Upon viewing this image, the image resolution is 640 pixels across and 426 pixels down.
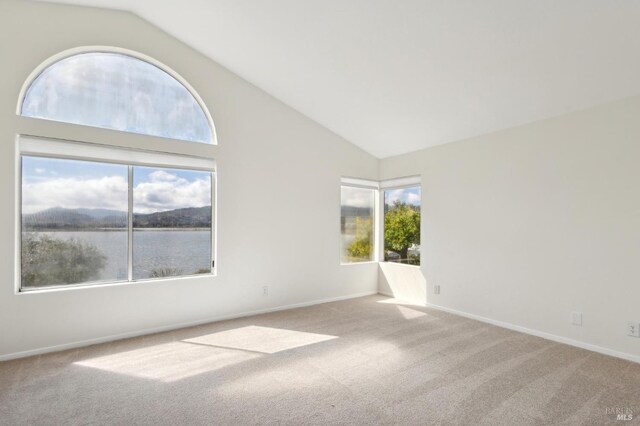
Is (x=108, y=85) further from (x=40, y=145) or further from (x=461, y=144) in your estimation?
(x=461, y=144)

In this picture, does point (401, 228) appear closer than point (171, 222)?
No

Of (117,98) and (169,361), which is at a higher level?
(117,98)

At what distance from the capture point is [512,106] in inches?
136

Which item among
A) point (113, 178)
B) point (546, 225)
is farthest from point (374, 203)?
point (113, 178)

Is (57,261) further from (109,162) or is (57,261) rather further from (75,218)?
(109,162)

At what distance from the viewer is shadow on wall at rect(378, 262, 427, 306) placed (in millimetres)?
4859

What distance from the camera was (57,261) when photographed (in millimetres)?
3168

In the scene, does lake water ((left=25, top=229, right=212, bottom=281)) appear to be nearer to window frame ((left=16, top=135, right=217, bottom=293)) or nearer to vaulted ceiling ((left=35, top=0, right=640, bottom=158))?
window frame ((left=16, top=135, right=217, bottom=293))

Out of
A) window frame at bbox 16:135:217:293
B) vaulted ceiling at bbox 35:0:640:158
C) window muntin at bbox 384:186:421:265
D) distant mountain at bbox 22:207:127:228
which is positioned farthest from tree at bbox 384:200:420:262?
distant mountain at bbox 22:207:127:228

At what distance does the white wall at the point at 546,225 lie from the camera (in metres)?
2.98

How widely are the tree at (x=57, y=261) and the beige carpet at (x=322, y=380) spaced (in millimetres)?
717

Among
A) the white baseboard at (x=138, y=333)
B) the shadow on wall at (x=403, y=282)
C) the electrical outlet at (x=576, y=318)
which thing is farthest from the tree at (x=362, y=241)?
the electrical outlet at (x=576, y=318)

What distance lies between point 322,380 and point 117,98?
3.54 m

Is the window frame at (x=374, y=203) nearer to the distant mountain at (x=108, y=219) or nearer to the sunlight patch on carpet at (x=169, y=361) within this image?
the distant mountain at (x=108, y=219)
